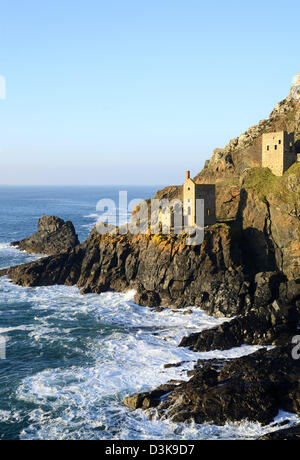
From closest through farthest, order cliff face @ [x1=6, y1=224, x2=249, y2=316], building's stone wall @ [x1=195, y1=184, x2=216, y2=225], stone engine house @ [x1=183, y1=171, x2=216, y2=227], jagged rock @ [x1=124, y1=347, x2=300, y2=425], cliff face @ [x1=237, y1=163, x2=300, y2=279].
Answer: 1. jagged rock @ [x1=124, y1=347, x2=300, y2=425]
2. cliff face @ [x1=6, y1=224, x2=249, y2=316]
3. cliff face @ [x1=237, y1=163, x2=300, y2=279]
4. stone engine house @ [x1=183, y1=171, x2=216, y2=227]
5. building's stone wall @ [x1=195, y1=184, x2=216, y2=225]

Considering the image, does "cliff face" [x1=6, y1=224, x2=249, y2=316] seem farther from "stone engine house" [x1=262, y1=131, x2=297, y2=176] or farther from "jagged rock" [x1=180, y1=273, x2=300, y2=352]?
"stone engine house" [x1=262, y1=131, x2=297, y2=176]

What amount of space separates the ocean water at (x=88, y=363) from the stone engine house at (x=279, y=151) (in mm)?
29843

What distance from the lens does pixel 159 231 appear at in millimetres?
75375

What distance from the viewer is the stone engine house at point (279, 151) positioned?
72469 mm

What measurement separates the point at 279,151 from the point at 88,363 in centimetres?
4732

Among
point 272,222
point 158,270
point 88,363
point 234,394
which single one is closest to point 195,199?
point 272,222

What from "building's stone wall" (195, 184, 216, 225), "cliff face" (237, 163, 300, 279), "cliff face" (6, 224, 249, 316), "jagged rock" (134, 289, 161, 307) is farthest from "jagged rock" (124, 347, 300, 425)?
"building's stone wall" (195, 184, 216, 225)

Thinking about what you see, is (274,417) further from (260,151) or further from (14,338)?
(260,151)

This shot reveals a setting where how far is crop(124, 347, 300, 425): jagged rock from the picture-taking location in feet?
119

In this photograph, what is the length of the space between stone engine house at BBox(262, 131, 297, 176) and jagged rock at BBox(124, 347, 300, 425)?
39689 mm

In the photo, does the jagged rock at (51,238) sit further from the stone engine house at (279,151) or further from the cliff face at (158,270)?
the stone engine house at (279,151)

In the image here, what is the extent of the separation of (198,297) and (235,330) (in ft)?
41.9

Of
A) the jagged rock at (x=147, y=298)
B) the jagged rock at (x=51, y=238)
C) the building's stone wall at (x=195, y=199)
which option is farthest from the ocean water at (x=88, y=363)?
the jagged rock at (x=51, y=238)

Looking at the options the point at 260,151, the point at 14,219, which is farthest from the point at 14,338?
the point at 14,219
